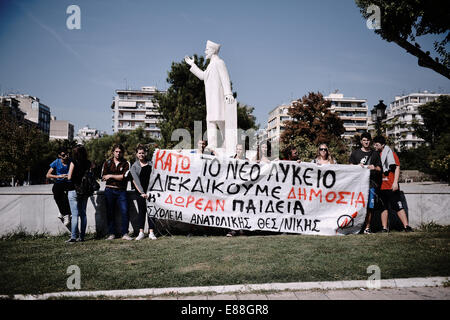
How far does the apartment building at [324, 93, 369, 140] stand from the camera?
11481 centimetres

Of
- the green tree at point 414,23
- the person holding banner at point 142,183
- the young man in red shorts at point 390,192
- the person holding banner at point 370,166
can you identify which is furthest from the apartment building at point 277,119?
the person holding banner at point 142,183

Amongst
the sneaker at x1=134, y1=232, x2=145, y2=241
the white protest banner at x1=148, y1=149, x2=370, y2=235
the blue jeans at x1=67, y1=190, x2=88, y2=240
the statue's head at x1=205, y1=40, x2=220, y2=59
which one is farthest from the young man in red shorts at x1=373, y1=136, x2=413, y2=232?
the blue jeans at x1=67, y1=190, x2=88, y2=240

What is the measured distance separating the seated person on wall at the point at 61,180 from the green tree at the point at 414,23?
977 centimetres

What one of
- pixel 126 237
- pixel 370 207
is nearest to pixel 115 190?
pixel 126 237

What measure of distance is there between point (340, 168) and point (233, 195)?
255cm

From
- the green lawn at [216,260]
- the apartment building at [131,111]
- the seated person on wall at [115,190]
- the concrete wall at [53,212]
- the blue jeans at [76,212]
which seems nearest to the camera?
the green lawn at [216,260]

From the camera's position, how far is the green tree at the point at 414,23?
9.50 meters

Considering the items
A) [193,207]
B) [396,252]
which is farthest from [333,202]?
[193,207]

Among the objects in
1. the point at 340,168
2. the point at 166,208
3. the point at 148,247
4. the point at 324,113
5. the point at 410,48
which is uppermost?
the point at 324,113

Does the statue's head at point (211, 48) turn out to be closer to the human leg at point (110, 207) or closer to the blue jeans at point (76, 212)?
the human leg at point (110, 207)

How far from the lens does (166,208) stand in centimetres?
736

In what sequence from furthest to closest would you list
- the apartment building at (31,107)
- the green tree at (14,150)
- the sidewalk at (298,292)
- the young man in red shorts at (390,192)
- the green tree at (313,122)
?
the apartment building at (31,107)
the green tree at (313,122)
the green tree at (14,150)
the young man in red shorts at (390,192)
the sidewalk at (298,292)

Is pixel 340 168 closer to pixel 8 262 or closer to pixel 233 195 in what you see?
pixel 233 195

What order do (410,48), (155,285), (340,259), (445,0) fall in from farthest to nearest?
(410,48) < (445,0) < (340,259) < (155,285)
